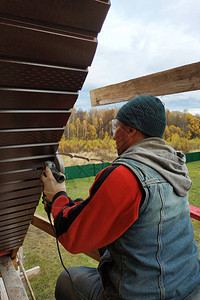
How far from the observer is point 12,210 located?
154 cm

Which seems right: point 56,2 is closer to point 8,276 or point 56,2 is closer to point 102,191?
point 102,191

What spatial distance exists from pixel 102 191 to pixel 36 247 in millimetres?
4399

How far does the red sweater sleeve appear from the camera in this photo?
0.83 meters

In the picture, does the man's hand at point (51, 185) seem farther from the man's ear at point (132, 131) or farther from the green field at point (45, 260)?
the green field at point (45, 260)

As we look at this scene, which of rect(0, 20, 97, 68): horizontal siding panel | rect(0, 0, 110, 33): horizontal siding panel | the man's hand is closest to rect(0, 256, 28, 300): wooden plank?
the man's hand

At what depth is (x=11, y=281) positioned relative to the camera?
2.06 meters

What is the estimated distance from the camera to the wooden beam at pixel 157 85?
5.25 ft

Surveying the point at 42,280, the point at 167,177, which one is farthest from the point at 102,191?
the point at 42,280

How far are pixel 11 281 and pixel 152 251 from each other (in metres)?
1.73

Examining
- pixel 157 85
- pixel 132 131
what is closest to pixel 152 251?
pixel 132 131

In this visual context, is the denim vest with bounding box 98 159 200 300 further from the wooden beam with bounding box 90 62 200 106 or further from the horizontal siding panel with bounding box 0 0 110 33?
the wooden beam with bounding box 90 62 200 106

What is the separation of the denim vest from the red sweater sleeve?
0.13 ft

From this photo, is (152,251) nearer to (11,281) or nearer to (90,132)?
(11,281)

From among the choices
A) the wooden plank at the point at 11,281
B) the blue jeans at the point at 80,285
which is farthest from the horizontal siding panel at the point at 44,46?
the wooden plank at the point at 11,281
